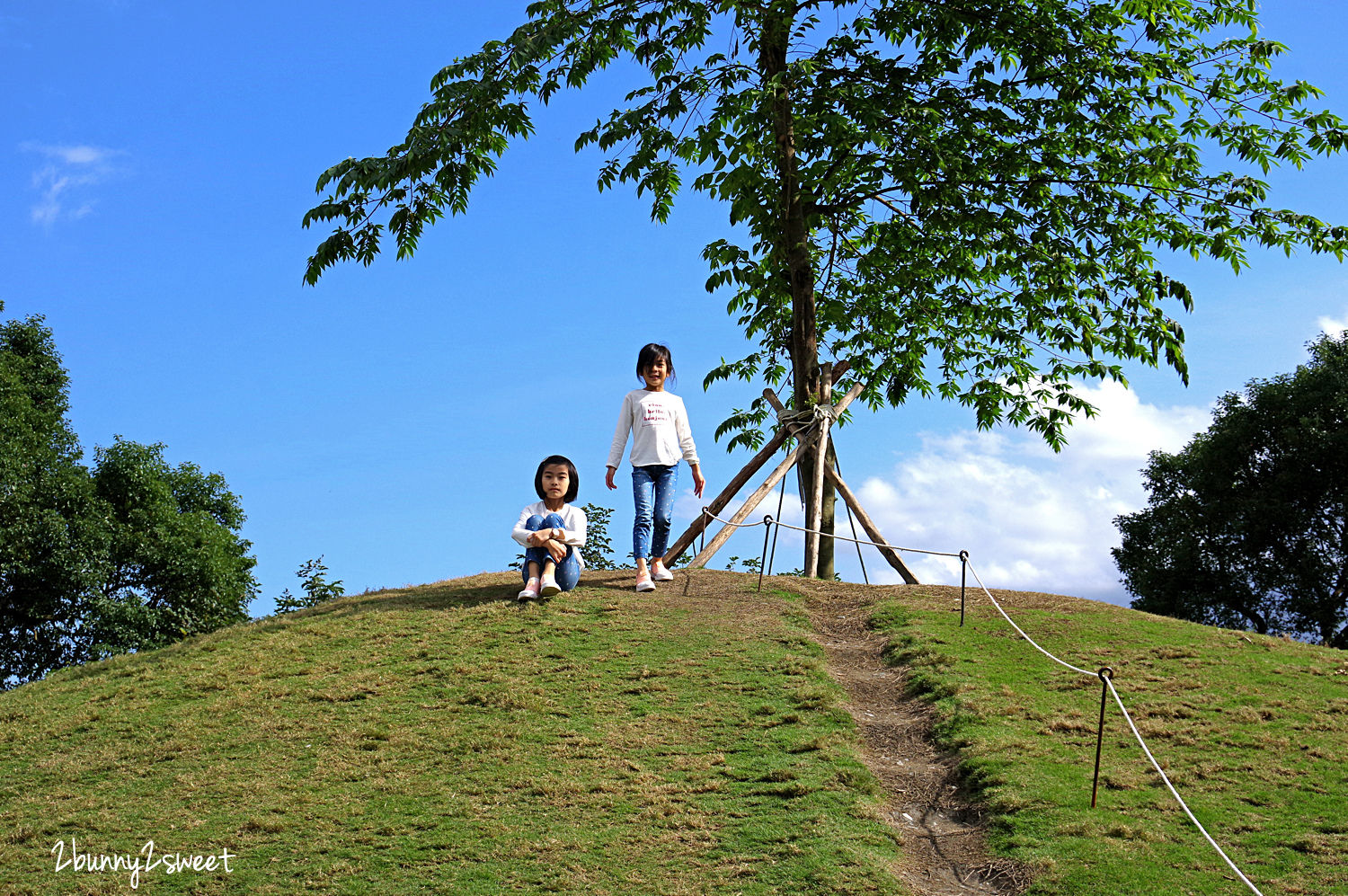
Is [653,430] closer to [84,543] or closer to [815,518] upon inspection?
[815,518]

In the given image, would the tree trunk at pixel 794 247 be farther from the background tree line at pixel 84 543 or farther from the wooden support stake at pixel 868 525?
the background tree line at pixel 84 543

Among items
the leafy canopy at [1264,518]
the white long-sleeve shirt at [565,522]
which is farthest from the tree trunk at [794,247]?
the leafy canopy at [1264,518]

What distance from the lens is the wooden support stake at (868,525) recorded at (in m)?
14.8

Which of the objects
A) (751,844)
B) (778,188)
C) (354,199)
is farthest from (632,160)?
(751,844)

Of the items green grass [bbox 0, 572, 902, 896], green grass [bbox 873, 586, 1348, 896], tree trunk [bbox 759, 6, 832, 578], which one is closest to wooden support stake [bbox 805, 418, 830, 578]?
tree trunk [bbox 759, 6, 832, 578]

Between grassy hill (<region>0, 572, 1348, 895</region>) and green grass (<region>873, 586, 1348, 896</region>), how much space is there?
0.03 m

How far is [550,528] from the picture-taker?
471 inches

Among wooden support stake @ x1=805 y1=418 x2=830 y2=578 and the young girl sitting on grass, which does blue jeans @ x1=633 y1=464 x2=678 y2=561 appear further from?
wooden support stake @ x1=805 y1=418 x2=830 y2=578

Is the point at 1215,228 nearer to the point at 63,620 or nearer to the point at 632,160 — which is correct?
the point at 632,160

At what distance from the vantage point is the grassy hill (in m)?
6.86

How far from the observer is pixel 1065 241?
14250 millimetres

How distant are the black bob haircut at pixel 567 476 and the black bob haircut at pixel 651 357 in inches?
54.9

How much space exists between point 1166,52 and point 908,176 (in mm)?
4390

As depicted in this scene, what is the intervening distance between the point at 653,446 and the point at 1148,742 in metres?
5.88
